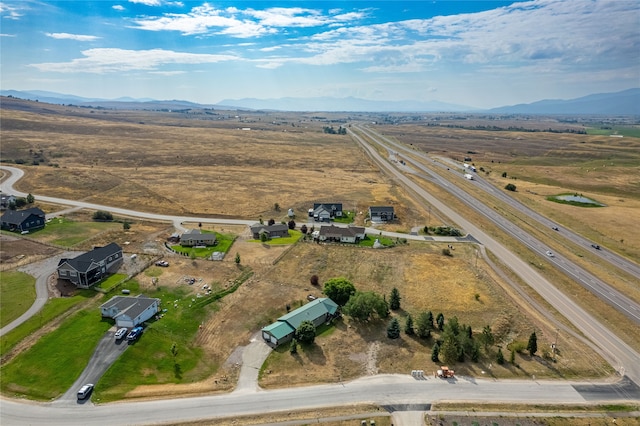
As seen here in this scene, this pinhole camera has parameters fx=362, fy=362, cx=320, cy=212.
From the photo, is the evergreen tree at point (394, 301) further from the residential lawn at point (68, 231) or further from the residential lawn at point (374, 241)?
the residential lawn at point (68, 231)

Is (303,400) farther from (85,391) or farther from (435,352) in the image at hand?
(85,391)

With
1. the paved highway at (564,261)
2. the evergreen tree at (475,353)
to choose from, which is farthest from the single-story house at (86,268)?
the paved highway at (564,261)

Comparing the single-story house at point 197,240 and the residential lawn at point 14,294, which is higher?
the single-story house at point 197,240

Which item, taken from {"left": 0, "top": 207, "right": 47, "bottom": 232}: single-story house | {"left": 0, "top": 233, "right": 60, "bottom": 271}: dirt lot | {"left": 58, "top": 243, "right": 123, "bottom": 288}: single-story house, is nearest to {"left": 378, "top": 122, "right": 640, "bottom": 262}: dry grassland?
{"left": 58, "top": 243, "right": 123, "bottom": 288}: single-story house

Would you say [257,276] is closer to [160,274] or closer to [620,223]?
[160,274]

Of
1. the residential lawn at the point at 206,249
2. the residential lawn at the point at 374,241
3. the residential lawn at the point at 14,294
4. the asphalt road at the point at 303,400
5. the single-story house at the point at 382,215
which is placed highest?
the single-story house at the point at 382,215

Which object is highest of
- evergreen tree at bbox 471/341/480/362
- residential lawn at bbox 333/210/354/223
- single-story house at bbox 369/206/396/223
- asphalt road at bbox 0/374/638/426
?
single-story house at bbox 369/206/396/223

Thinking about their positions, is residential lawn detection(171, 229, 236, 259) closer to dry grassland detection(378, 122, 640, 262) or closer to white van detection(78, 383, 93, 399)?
white van detection(78, 383, 93, 399)
